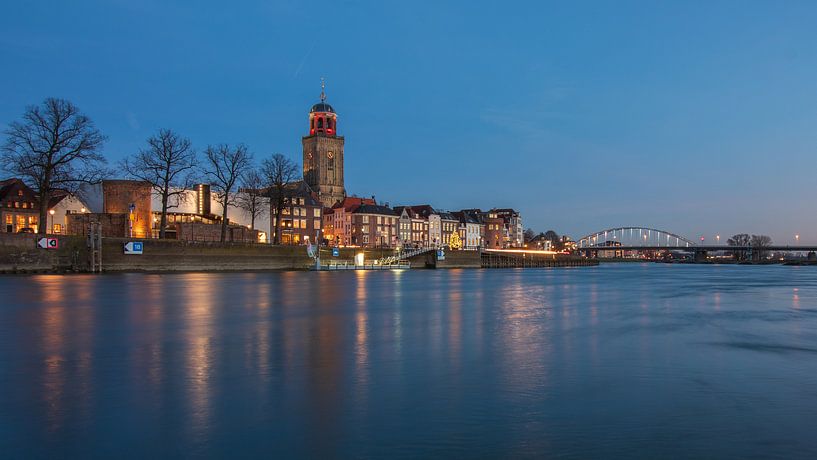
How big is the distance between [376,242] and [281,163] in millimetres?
45145

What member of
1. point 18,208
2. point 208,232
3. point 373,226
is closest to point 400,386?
point 208,232

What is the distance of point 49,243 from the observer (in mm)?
55312

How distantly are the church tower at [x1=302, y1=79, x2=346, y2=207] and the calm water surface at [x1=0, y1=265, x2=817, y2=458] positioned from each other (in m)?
141

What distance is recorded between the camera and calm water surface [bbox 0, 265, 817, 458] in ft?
27.6

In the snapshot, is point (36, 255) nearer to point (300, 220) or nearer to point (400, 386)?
point (400, 386)

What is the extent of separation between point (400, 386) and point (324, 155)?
157 metres

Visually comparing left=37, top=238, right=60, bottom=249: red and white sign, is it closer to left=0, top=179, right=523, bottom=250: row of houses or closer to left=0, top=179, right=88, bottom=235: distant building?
left=0, top=179, right=523, bottom=250: row of houses

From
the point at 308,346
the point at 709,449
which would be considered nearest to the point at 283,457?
the point at 709,449

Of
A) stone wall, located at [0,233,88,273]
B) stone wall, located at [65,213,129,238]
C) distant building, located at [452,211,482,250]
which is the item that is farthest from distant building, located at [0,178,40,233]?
distant building, located at [452,211,482,250]

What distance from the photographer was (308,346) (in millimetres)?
16938

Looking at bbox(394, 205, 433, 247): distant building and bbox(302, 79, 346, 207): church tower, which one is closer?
bbox(394, 205, 433, 247): distant building

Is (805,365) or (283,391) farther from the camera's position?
(805,365)

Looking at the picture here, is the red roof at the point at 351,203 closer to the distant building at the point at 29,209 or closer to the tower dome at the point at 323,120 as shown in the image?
the tower dome at the point at 323,120

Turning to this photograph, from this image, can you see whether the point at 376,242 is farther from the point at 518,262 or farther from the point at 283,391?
the point at 283,391
